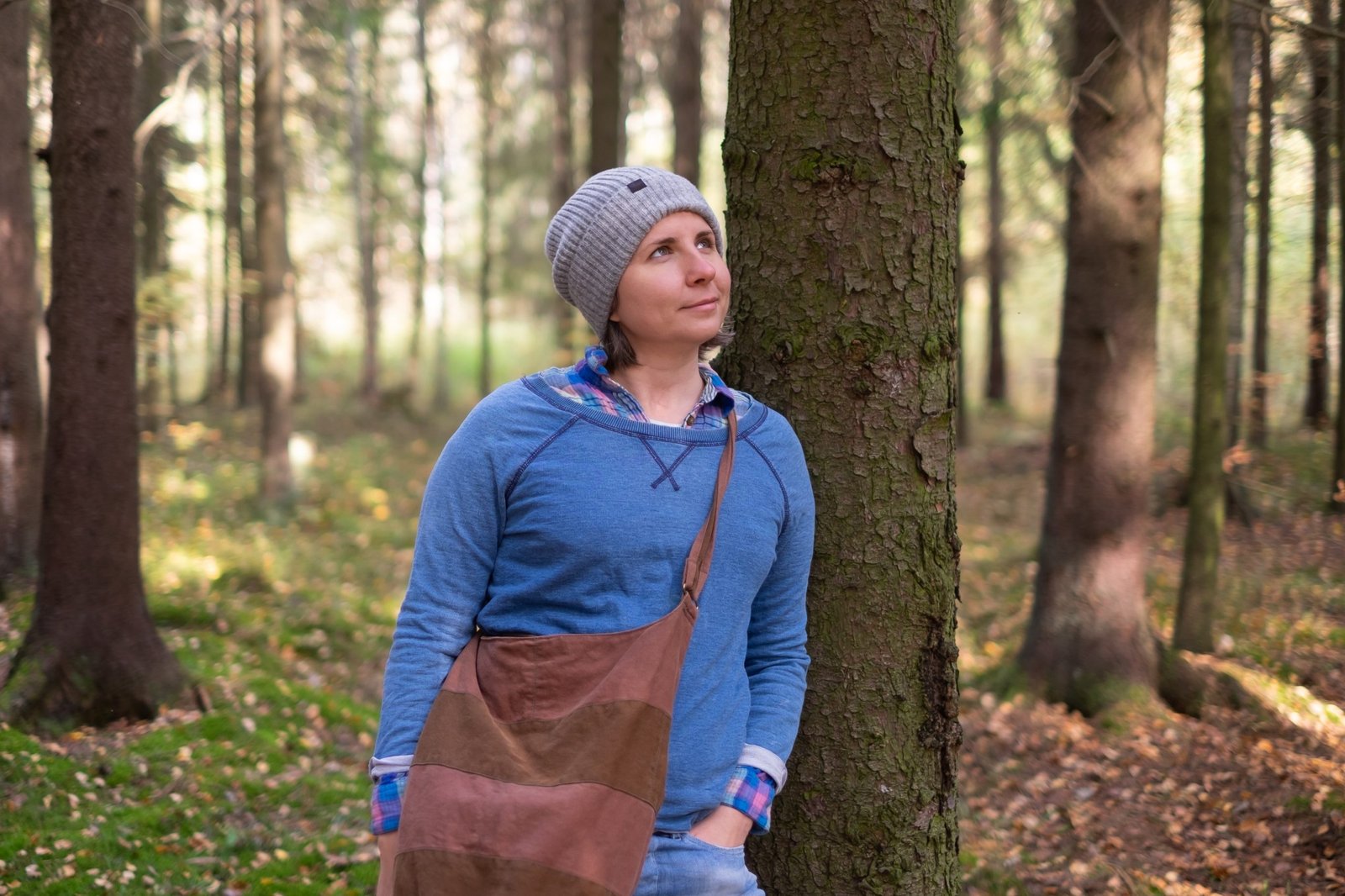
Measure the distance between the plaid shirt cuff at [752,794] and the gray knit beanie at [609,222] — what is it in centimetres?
103

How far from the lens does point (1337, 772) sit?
17.1 ft

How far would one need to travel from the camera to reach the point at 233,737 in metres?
6.19

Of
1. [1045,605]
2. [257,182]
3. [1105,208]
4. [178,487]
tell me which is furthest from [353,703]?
[257,182]

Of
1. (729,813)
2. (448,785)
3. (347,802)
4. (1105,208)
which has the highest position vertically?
(1105,208)

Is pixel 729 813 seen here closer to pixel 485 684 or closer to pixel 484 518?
pixel 485 684

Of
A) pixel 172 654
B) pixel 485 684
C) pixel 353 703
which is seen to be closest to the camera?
pixel 485 684

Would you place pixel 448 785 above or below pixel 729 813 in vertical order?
above

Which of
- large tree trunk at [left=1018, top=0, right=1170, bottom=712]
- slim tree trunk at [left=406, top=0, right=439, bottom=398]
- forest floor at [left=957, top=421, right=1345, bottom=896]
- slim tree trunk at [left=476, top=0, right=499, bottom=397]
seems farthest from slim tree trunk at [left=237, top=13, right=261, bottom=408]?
forest floor at [left=957, top=421, right=1345, bottom=896]

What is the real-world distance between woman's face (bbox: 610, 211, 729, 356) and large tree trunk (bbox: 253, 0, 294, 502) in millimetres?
11468

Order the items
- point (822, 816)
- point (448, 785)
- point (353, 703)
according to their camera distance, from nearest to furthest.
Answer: point (448, 785) → point (822, 816) → point (353, 703)

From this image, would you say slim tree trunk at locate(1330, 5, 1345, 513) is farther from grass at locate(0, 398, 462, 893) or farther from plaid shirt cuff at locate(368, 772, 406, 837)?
plaid shirt cuff at locate(368, 772, 406, 837)

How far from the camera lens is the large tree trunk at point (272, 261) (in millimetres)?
12672

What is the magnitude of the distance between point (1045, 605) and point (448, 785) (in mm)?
6067

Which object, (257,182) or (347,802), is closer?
(347,802)
